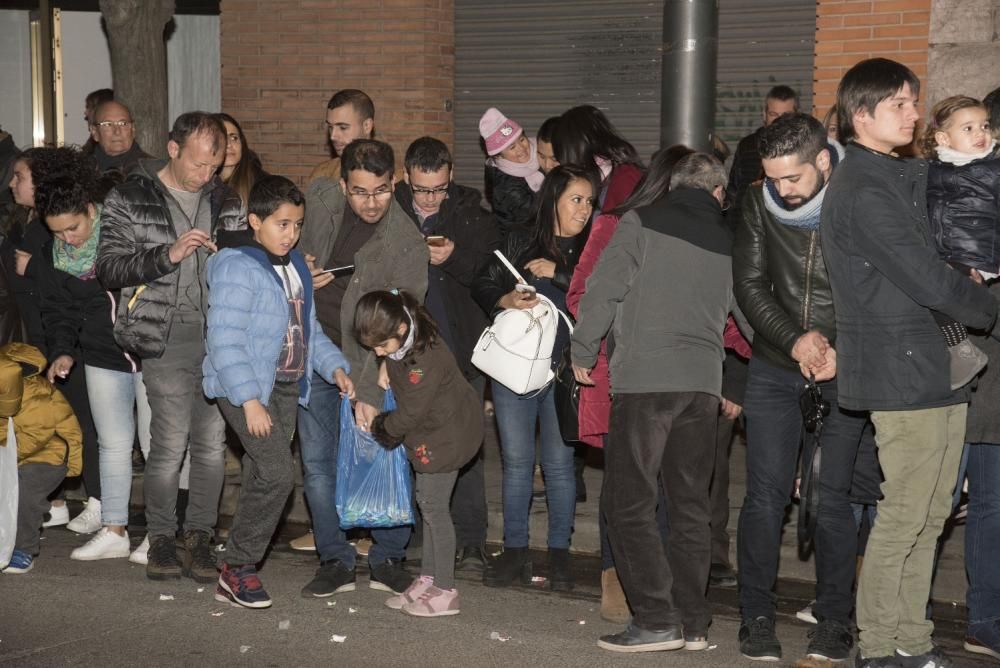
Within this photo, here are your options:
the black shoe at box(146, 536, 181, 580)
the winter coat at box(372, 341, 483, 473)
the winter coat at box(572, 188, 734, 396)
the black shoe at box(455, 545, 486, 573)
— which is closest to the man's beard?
the winter coat at box(572, 188, 734, 396)

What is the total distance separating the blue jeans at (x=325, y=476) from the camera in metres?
6.45

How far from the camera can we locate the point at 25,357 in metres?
6.79

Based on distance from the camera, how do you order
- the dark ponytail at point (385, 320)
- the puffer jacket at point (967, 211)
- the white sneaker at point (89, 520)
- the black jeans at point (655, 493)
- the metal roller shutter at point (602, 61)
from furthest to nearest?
the metal roller shutter at point (602, 61) < the white sneaker at point (89, 520) < the dark ponytail at point (385, 320) < the black jeans at point (655, 493) < the puffer jacket at point (967, 211)

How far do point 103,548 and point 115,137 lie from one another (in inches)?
125

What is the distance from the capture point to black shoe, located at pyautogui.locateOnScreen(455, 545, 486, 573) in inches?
265

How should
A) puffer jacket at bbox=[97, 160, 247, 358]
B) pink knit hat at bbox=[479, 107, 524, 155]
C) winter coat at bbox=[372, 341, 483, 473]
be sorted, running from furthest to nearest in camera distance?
1. pink knit hat at bbox=[479, 107, 524, 155]
2. puffer jacket at bbox=[97, 160, 247, 358]
3. winter coat at bbox=[372, 341, 483, 473]

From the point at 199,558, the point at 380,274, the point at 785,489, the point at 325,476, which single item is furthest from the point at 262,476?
the point at 785,489

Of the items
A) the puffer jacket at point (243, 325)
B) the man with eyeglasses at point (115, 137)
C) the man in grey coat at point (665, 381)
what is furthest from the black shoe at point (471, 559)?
the man with eyeglasses at point (115, 137)

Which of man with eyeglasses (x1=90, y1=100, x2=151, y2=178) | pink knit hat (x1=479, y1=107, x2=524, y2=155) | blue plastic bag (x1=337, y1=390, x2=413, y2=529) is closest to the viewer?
blue plastic bag (x1=337, y1=390, x2=413, y2=529)

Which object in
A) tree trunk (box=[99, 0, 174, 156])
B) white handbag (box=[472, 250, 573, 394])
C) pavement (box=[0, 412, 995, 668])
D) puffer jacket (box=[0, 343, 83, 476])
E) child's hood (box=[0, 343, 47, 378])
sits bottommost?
pavement (box=[0, 412, 995, 668])

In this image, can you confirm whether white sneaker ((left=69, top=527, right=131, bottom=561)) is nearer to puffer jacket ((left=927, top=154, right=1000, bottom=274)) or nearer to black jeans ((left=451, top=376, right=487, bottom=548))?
black jeans ((left=451, top=376, right=487, bottom=548))

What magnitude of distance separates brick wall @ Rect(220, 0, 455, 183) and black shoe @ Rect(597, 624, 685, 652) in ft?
22.7

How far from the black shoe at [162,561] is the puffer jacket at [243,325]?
1.03 meters

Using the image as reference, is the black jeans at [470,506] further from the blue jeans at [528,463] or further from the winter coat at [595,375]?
the winter coat at [595,375]
